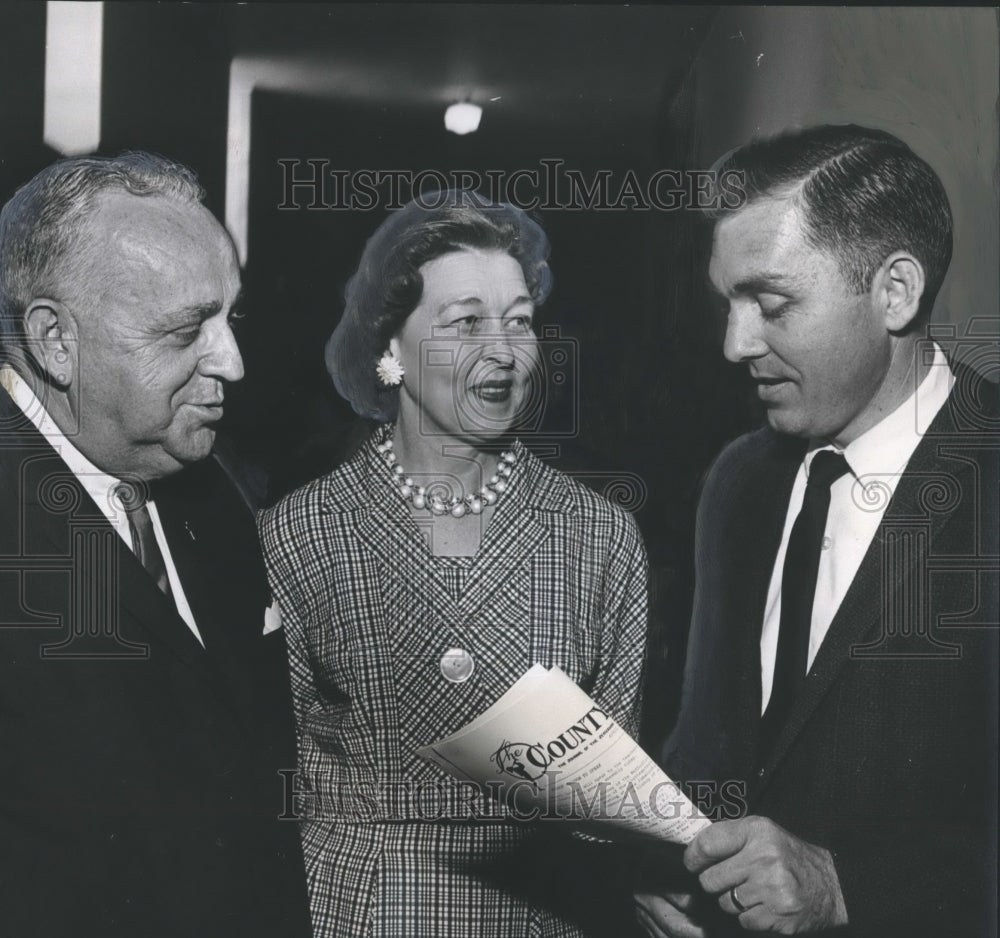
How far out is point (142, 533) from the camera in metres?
2.00

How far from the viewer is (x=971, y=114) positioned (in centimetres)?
205

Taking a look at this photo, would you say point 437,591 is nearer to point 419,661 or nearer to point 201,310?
point 419,661

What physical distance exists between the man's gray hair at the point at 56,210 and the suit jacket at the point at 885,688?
1.06m

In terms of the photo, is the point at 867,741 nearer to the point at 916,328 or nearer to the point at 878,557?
the point at 878,557

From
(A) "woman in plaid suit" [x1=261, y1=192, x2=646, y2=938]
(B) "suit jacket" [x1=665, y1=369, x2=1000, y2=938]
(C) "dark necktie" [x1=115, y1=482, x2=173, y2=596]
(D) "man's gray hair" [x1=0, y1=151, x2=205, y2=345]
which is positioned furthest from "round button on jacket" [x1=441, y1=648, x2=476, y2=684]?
(D) "man's gray hair" [x1=0, y1=151, x2=205, y2=345]

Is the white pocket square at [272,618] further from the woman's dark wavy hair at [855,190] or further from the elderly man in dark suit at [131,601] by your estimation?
the woman's dark wavy hair at [855,190]

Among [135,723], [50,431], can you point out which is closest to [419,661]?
[135,723]

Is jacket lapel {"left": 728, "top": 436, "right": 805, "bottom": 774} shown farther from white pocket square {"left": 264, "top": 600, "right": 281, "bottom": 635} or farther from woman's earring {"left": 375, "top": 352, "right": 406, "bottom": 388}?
white pocket square {"left": 264, "top": 600, "right": 281, "bottom": 635}

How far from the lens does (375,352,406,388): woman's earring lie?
1.98 m

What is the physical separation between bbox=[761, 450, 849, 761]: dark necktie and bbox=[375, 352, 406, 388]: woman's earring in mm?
720

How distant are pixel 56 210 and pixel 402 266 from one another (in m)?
0.58

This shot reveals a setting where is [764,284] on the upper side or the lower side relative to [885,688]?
upper

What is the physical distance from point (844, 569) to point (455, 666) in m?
0.68

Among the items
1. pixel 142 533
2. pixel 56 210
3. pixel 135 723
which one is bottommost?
pixel 135 723
